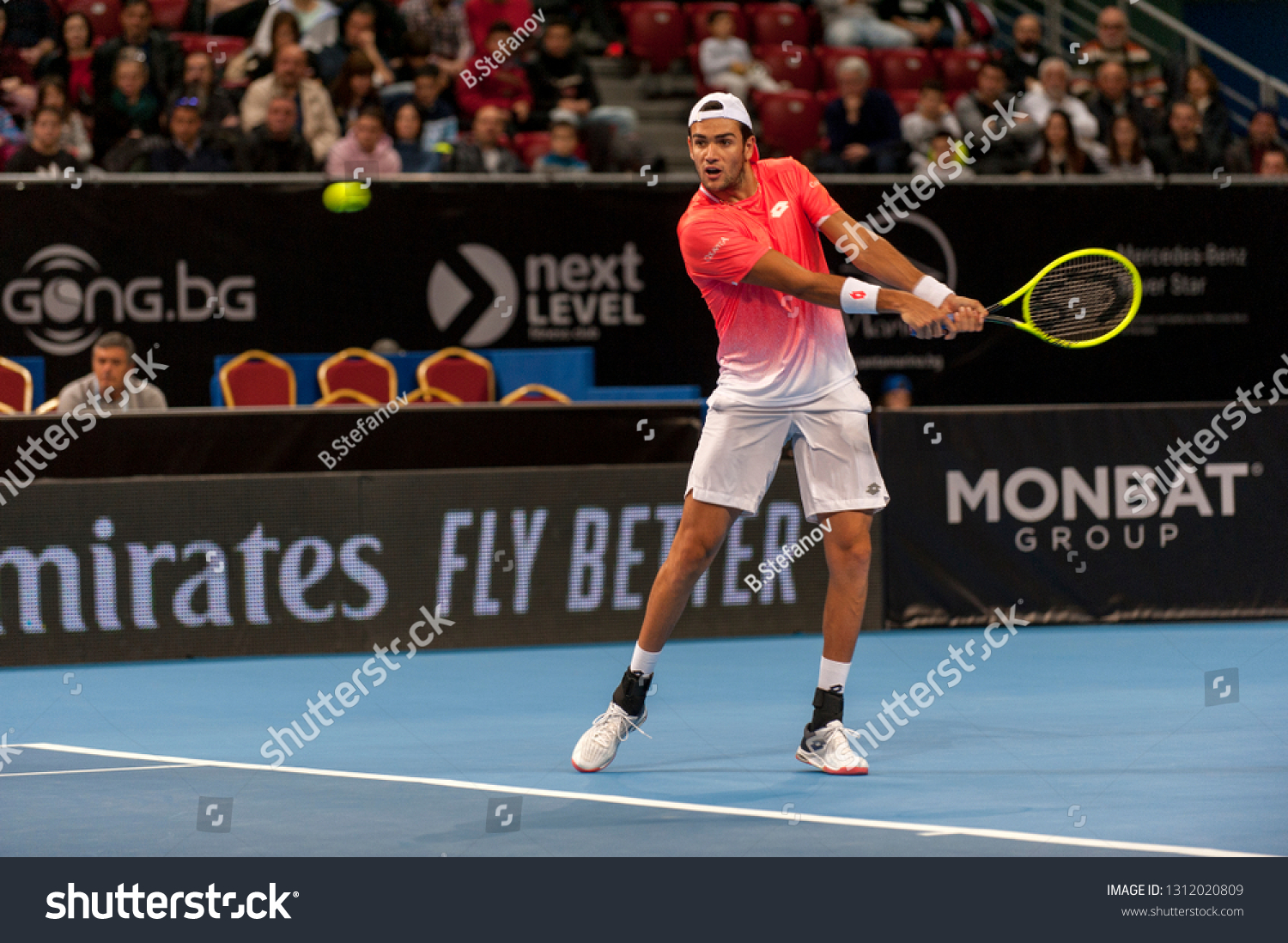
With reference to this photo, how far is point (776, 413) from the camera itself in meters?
5.43

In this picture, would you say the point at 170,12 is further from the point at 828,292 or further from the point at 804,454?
the point at 828,292

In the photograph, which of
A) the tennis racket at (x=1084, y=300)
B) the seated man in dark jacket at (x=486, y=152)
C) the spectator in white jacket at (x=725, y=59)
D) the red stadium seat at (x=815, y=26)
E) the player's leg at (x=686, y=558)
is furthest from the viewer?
the red stadium seat at (x=815, y=26)

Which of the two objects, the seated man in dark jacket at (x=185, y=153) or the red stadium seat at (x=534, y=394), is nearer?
the red stadium seat at (x=534, y=394)

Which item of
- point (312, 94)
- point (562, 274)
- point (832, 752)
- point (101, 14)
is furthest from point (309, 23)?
point (832, 752)

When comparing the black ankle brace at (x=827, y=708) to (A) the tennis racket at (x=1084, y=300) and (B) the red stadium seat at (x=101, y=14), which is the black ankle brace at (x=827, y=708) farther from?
(B) the red stadium seat at (x=101, y=14)

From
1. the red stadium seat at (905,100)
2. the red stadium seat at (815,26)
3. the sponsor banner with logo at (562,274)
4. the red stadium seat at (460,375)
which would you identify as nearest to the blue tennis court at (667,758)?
the red stadium seat at (460,375)

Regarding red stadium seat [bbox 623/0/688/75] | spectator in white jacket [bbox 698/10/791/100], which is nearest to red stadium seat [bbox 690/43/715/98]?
spectator in white jacket [bbox 698/10/791/100]

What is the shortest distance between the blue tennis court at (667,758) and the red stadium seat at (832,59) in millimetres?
7356

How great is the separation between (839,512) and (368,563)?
3.42m

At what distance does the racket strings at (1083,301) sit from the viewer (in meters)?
5.75

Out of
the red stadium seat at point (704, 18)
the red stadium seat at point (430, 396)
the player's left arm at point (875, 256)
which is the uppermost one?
the red stadium seat at point (704, 18)
